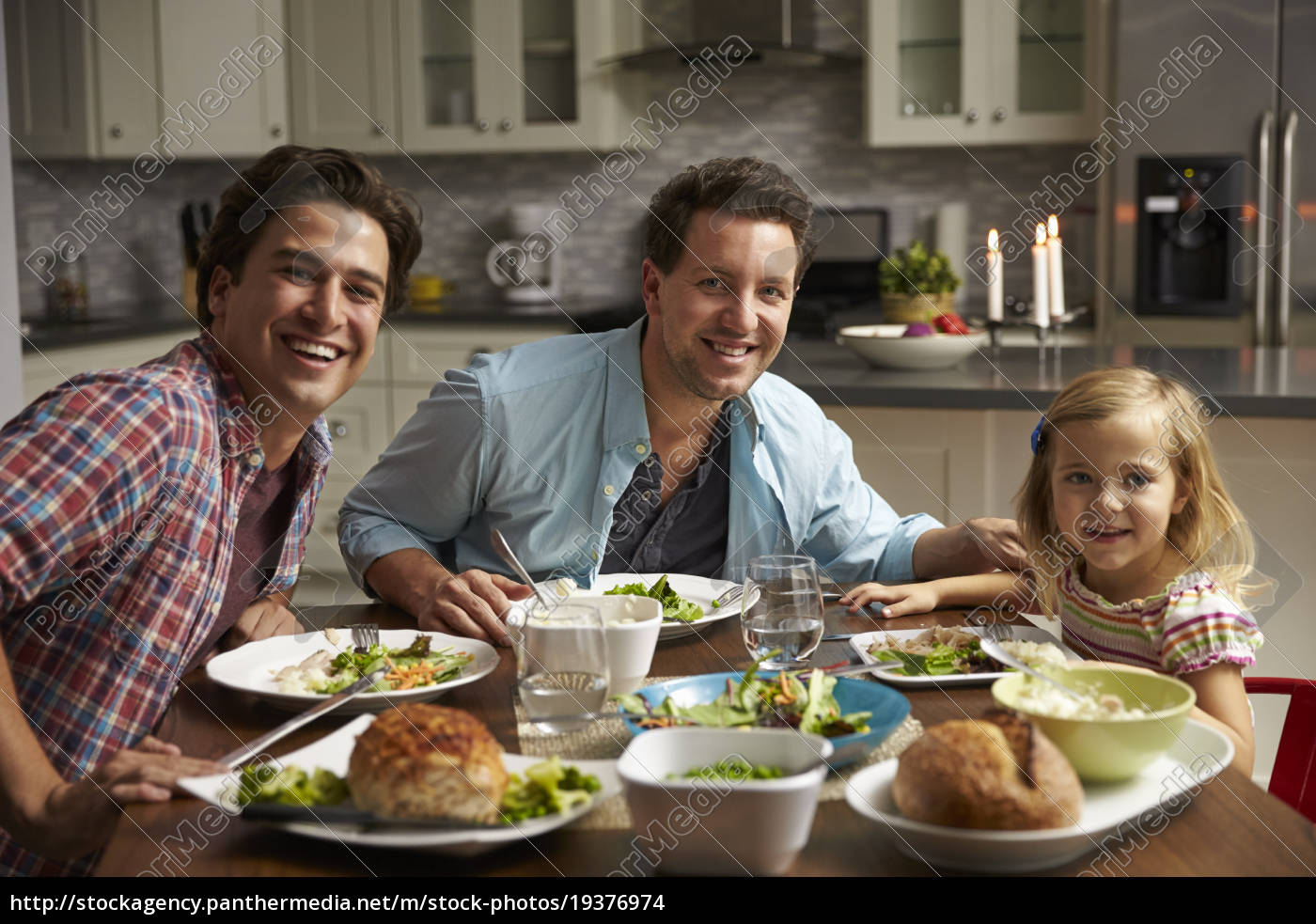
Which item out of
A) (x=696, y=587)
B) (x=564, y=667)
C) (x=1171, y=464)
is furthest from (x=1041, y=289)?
(x=564, y=667)

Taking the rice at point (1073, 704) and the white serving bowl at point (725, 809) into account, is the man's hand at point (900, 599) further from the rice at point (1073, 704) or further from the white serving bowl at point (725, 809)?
the white serving bowl at point (725, 809)

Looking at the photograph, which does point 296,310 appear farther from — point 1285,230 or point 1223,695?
point 1285,230

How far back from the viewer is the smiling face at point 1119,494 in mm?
1521

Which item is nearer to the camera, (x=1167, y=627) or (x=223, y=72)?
(x=1167, y=627)

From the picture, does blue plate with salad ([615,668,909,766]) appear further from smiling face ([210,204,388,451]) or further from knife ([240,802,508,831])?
smiling face ([210,204,388,451])

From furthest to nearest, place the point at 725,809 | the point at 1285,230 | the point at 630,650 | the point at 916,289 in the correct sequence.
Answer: the point at 1285,230
the point at 916,289
the point at 630,650
the point at 725,809

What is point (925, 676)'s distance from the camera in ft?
4.08

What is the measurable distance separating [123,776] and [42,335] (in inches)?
129

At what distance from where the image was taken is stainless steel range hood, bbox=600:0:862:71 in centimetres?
451

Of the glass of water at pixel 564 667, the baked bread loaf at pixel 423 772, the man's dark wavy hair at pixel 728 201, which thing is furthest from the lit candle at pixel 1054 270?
the baked bread loaf at pixel 423 772

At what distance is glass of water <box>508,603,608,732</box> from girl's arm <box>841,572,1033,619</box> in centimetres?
53

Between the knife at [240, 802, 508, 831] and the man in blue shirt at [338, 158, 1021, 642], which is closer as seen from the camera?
the knife at [240, 802, 508, 831]

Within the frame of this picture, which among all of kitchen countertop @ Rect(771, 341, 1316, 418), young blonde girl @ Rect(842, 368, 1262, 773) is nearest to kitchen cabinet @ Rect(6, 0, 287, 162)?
kitchen countertop @ Rect(771, 341, 1316, 418)

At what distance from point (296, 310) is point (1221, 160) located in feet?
11.0
